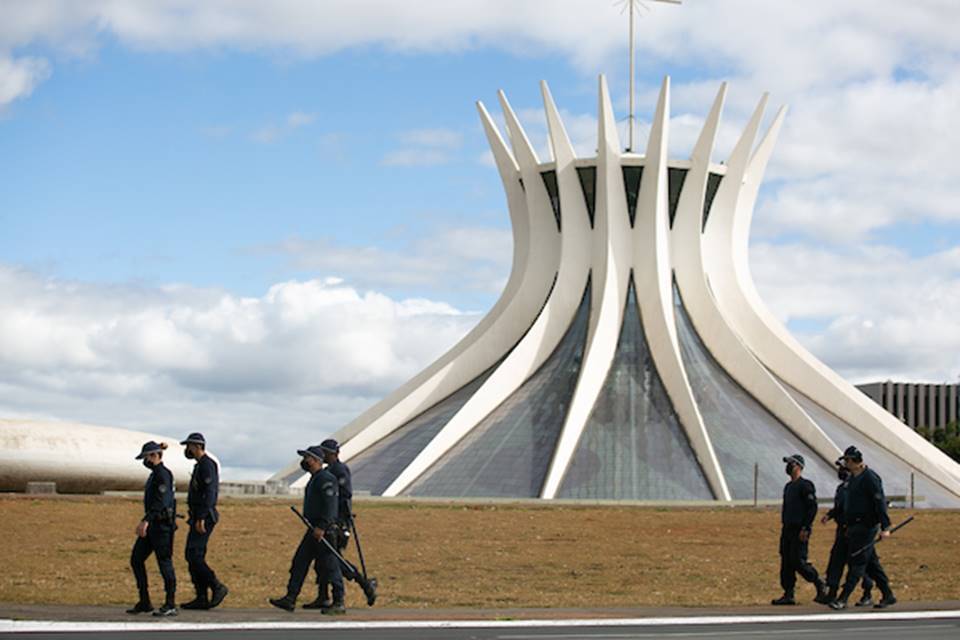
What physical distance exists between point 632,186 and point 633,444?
33.2 feet

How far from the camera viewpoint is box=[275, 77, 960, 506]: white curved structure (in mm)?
42375

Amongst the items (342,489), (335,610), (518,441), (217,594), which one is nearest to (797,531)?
(342,489)

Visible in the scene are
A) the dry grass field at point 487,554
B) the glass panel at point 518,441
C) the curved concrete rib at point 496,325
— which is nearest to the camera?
the dry grass field at point 487,554

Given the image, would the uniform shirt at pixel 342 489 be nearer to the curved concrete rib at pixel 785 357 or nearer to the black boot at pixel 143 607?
the black boot at pixel 143 607

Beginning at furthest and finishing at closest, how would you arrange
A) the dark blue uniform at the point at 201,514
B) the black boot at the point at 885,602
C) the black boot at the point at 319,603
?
the black boot at the point at 885,602 < the black boot at the point at 319,603 < the dark blue uniform at the point at 201,514

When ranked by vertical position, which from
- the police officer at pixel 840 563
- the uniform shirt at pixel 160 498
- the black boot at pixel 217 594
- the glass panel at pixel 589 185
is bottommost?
the black boot at pixel 217 594

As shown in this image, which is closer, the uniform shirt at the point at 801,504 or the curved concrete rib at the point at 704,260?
the uniform shirt at the point at 801,504

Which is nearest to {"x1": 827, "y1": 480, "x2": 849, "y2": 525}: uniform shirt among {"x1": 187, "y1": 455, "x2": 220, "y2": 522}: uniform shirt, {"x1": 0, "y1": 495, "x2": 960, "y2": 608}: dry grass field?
{"x1": 0, "y1": 495, "x2": 960, "y2": 608}: dry grass field

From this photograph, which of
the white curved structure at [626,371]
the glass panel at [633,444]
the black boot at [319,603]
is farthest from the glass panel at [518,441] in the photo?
the black boot at [319,603]

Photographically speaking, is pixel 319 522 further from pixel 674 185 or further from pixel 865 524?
pixel 674 185

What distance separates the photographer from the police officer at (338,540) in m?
14.7

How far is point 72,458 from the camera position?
1430 inches

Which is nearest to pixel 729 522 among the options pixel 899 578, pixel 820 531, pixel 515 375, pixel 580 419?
pixel 820 531

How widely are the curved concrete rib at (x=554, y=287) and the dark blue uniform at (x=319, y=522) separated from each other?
3078 cm
